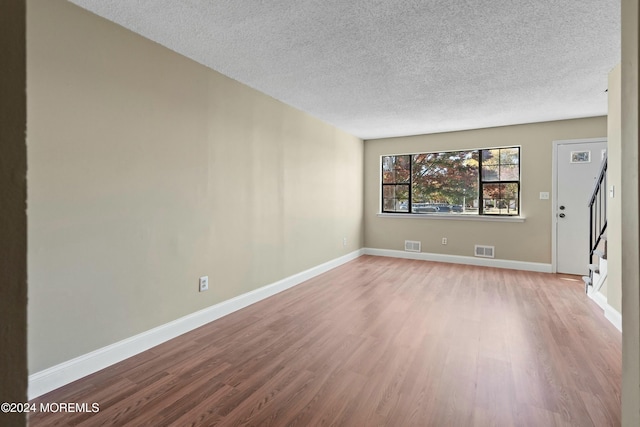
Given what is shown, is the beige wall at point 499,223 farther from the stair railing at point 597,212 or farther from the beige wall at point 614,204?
the beige wall at point 614,204

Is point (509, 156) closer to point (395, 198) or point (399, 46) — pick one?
point (395, 198)

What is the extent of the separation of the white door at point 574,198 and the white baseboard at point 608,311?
1362mm

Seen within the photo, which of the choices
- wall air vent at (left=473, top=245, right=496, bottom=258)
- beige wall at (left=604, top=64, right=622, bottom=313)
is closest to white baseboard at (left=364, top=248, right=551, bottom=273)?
wall air vent at (left=473, top=245, right=496, bottom=258)

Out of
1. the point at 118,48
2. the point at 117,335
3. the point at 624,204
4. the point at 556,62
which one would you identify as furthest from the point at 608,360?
the point at 118,48

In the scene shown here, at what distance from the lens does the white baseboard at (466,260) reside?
4.98 meters

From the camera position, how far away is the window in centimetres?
527

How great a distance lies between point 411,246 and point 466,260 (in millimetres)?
990

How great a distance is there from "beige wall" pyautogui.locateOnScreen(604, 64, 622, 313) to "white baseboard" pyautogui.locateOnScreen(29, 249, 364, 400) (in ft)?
11.4

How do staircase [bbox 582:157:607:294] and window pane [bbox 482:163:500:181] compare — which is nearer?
staircase [bbox 582:157:607:294]

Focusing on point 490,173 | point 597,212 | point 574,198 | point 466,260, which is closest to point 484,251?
point 466,260

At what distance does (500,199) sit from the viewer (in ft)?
17.5

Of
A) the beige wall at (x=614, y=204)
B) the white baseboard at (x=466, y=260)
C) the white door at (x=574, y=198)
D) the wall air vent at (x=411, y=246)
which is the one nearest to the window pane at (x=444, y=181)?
the wall air vent at (x=411, y=246)

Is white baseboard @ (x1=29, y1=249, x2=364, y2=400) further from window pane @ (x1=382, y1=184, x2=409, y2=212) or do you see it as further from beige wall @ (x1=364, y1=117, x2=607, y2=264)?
window pane @ (x1=382, y1=184, x2=409, y2=212)

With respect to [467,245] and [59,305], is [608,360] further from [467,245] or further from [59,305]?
[59,305]
